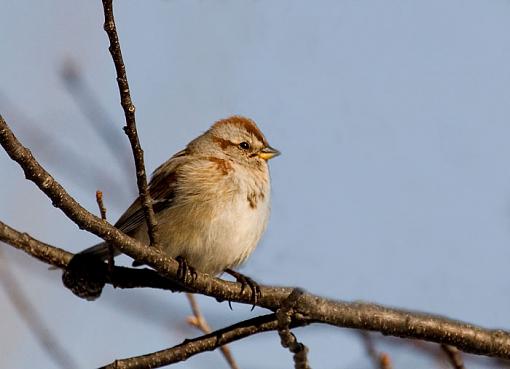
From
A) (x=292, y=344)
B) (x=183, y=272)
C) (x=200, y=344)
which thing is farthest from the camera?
(x=200, y=344)

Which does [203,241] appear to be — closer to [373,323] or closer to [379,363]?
[373,323]

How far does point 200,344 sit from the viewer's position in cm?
401

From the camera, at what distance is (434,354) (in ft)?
14.0

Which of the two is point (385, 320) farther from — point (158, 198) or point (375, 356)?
point (158, 198)

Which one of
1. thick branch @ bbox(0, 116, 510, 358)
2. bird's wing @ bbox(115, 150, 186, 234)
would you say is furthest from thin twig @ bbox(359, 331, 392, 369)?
bird's wing @ bbox(115, 150, 186, 234)

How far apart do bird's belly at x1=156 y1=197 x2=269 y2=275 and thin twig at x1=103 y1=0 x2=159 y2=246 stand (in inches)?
55.7

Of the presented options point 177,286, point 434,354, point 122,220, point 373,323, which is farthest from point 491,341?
point 122,220

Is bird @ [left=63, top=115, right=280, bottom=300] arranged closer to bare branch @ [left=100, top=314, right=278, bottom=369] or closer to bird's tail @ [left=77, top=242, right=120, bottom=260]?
bird's tail @ [left=77, top=242, right=120, bottom=260]

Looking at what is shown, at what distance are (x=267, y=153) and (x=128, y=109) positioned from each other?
3.11 m

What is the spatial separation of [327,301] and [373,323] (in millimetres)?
241

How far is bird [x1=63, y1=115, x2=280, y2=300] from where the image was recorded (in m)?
5.25

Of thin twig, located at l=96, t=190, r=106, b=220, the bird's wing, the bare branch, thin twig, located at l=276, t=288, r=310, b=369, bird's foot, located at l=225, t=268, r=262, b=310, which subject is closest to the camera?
thin twig, located at l=276, t=288, r=310, b=369

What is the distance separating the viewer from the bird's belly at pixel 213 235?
5234 mm

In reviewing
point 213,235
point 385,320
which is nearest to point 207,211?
point 213,235
